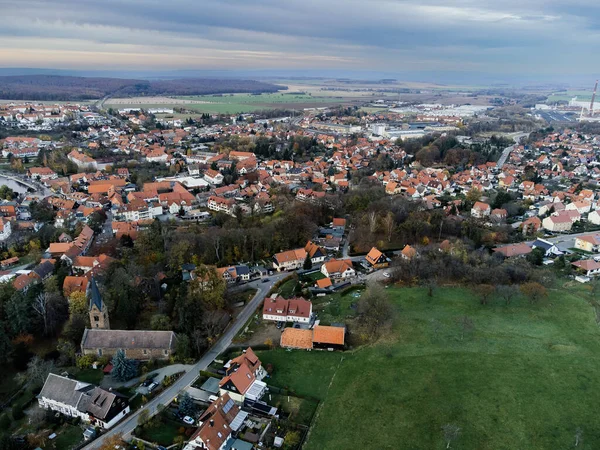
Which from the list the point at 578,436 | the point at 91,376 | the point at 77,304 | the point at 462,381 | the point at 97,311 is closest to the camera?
the point at 578,436

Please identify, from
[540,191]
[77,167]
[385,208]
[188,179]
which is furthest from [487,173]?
[77,167]

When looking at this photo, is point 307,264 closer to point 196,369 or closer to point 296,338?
point 296,338

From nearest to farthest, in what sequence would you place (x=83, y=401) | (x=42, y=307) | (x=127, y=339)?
(x=83, y=401) < (x=127, y=339) < (x=42, y=307)

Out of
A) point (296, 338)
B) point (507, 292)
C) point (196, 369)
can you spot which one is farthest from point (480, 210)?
point (196, 369)

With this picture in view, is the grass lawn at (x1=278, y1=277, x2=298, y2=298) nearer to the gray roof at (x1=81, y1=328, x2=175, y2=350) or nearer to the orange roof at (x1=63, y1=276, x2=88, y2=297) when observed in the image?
the gray roof at (x1=81, y1=328, x2=175, y2=350)

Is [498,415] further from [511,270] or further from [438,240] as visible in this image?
[438,240]

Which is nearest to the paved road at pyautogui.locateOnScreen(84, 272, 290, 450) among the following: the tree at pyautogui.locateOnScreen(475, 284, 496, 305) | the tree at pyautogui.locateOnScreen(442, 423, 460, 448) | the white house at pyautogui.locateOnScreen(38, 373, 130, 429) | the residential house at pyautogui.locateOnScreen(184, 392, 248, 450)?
the white house at pyautogui.locateOnScreen(38, 373, 130, 429)

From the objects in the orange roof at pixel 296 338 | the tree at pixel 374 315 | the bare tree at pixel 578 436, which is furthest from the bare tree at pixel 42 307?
the bare tree at pixel 578 436
